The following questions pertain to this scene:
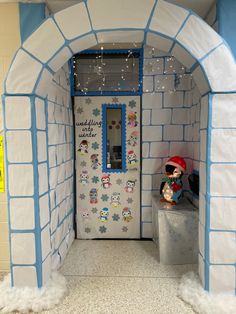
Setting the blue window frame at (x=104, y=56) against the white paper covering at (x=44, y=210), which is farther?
the blue window frame at (x=104, y=56)

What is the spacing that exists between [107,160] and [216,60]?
1.62 meters

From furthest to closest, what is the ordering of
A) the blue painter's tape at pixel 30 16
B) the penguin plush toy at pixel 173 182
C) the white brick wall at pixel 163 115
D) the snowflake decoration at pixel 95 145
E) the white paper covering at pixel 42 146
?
the snowflake decoration at pixel 95 145 → the white brick wall at pixel 163 115 → the penguin plush toy at pixel 173 182 → the blue painter's tape at pixel 30 16 → the white paper covering at pixel 42 146

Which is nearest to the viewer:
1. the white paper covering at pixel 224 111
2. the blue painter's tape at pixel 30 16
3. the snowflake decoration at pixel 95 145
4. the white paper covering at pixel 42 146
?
the white paper covering at pixel 224 111

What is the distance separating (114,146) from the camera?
9.84ft

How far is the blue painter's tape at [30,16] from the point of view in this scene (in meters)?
2.04

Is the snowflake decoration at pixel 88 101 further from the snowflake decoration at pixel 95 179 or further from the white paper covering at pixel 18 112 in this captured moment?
the white paper covering at pixel 18 112

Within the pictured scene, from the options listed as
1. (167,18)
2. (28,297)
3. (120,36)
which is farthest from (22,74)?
(28,297)

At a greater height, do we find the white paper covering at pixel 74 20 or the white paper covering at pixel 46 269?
the white paper covering at pixel 74 20

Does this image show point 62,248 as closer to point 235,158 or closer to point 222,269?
point 222,269

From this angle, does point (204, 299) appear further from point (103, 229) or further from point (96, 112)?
point (96, 112)

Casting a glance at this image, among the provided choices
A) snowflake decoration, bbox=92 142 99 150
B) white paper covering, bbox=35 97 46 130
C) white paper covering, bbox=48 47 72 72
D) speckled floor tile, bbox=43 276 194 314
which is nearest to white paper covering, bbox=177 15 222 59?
white paper covering, bbox=48 47 72 72

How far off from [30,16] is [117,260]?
7.10 ft

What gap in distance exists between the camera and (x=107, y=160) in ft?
9.84

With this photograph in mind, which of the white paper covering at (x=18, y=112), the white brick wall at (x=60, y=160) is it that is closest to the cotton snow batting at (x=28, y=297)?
the white brick wall at (x=60, y=160)
